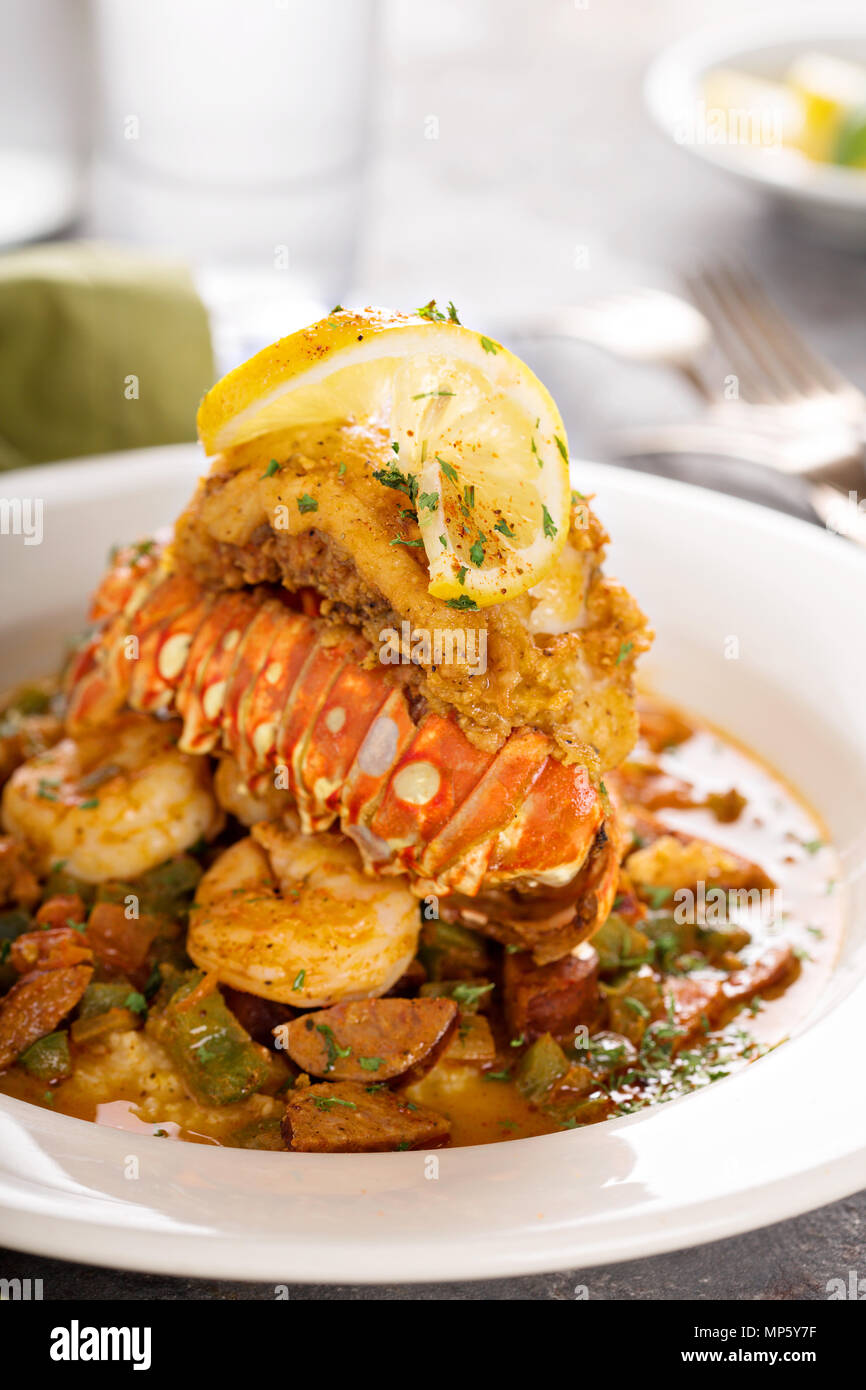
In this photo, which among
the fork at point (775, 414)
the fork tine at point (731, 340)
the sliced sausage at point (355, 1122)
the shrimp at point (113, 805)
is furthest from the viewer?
the fork tine at point (731, 340)

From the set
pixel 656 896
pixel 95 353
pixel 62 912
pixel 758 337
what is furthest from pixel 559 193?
pixel 62 912

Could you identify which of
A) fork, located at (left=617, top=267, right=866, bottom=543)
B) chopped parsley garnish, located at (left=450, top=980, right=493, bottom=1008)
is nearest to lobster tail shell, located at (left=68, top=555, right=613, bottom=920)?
chopped parsley garnish, located at (left=450, top=980, right=493, bottom=1008)

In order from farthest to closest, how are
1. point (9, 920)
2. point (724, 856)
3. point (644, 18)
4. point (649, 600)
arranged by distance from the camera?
point (644, 18), point (649, 600), point (724, 856), point (9, 920)

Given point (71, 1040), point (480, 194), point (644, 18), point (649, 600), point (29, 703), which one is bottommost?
point (71, 1040)

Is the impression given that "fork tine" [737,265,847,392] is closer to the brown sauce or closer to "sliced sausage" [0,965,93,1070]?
the brown sauce

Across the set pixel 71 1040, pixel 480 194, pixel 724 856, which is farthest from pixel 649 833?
pixel 480 194

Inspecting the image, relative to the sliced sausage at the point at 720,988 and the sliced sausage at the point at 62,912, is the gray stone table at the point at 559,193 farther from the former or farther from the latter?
the sliced sausage at the point at 62,912

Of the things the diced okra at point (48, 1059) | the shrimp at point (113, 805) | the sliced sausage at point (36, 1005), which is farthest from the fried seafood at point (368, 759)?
the diced okra at point (48, 1059)

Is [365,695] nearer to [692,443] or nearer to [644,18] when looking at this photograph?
[692,443]
